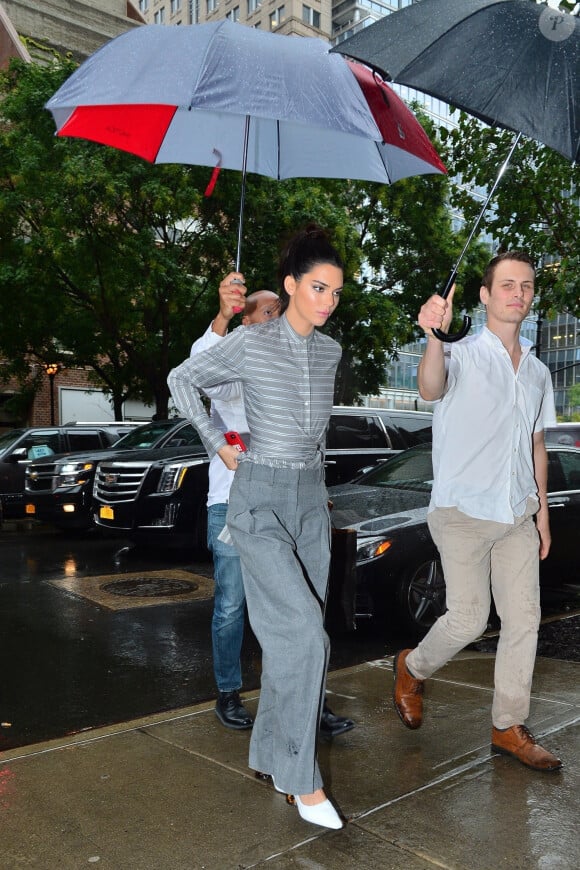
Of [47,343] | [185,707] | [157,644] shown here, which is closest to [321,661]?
[185,707]

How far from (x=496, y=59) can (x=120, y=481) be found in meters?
7.59

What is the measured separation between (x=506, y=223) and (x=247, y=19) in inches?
2930

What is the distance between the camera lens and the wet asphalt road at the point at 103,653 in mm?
4785

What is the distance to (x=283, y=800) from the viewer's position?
3279 millimetres

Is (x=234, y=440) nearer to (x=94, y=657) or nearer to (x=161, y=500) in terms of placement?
(x=94, y=657)

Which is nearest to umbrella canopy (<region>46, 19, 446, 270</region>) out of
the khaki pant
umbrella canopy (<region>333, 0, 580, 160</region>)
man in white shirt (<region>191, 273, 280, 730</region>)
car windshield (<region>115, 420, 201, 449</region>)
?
umbrella canopy (<region>333, 0, 580, 160</region>)

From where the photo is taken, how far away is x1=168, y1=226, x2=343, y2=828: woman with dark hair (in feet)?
9.78

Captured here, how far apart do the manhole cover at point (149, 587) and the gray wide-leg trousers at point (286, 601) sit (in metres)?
4.99

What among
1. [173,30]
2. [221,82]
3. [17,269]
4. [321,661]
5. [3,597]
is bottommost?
[3,597]

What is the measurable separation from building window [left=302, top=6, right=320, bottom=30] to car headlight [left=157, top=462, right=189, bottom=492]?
241ft

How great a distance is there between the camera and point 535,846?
2.93 meters

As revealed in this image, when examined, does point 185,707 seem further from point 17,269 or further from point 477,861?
point 17,269

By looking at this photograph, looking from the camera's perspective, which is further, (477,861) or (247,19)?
(247,19)

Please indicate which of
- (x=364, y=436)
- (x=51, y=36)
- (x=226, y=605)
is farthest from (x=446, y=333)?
(x=51, y=36)
